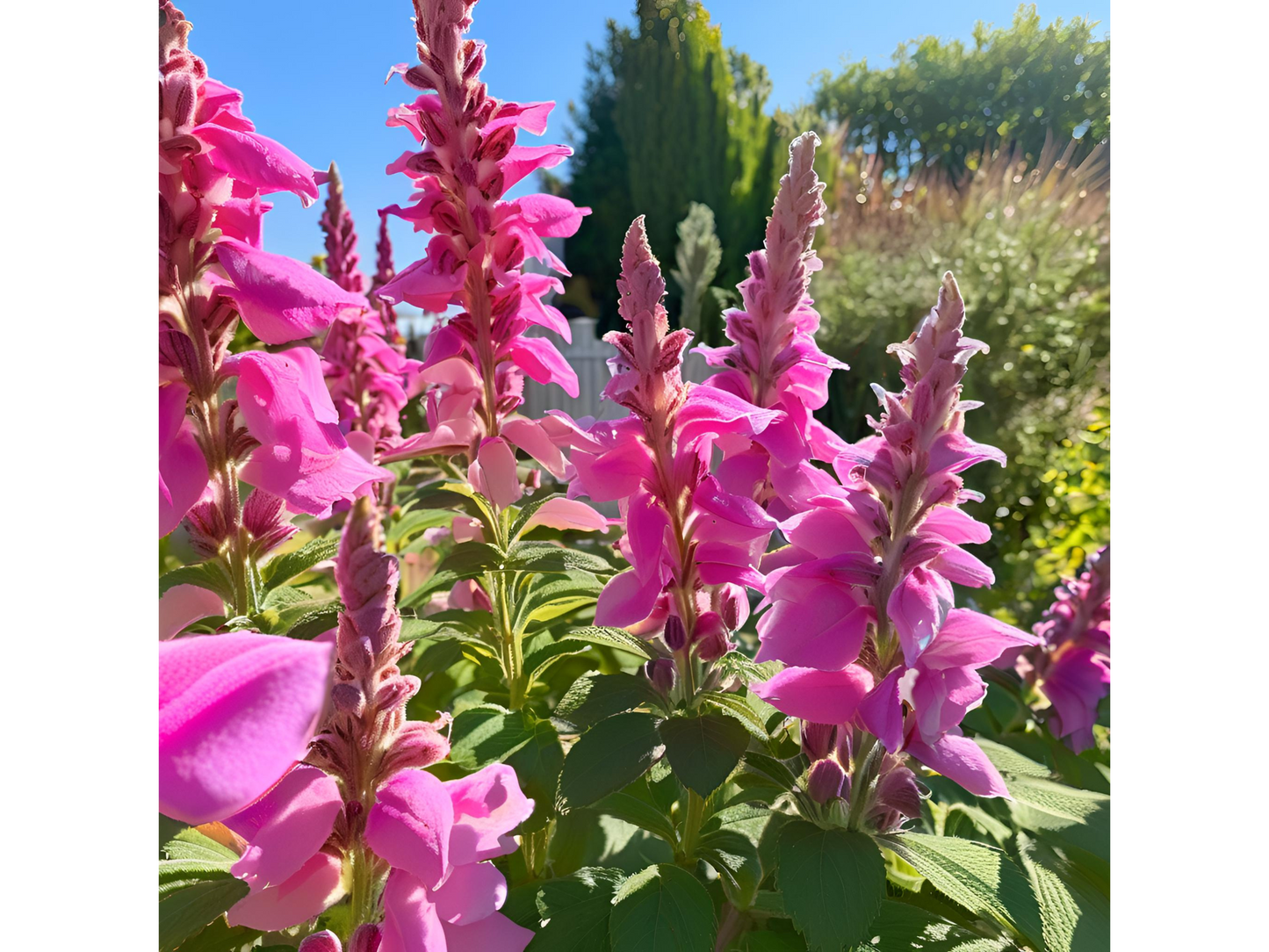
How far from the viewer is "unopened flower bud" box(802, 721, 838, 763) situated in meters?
0.58

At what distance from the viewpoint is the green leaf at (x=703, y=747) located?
1.69ft

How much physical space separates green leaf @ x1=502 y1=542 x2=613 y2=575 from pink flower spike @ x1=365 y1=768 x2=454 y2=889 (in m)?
0.38

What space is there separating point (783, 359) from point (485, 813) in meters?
0.45

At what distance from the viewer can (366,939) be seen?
358mm

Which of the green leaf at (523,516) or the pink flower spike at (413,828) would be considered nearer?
the pink flower spike at (413,828)

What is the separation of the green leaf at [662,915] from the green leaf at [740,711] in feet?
0.41

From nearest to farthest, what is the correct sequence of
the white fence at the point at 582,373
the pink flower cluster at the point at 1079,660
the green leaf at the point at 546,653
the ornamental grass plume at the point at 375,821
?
the ornamental grass plume at the point at 375,821 → the green leaf at the point at 546,653 → the pink flower cluster at the point at 1079,660 → the white fence at the point at 582,373

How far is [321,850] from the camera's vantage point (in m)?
0.39

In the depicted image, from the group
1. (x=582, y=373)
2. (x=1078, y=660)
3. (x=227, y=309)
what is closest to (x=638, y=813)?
(x=227, y=309)

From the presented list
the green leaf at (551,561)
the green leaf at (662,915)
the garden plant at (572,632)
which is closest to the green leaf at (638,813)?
the garden plant at (572,632)

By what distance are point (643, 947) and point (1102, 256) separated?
3.86 meters

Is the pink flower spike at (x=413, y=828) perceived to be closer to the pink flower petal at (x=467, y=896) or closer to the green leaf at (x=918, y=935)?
the pink flower petal at (x=467, y=896)

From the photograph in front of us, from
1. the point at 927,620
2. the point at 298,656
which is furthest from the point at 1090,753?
the point at 298,656
